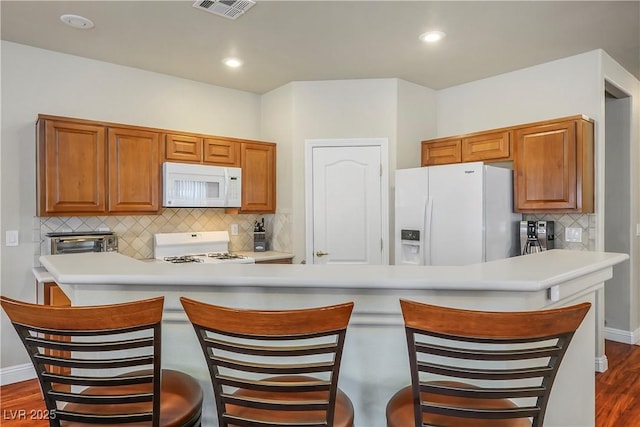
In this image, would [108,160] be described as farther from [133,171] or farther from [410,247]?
[410,247]

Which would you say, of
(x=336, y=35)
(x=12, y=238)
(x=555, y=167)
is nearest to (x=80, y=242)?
(x=12, y=238)

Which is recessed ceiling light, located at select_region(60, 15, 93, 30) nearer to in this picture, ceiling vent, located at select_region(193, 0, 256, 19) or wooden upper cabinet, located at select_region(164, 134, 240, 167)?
ceiling vent, located at select_region(193, 0, 256, 19)

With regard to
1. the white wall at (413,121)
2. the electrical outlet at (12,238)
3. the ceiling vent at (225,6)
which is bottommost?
the electrical outlet at (12,238)

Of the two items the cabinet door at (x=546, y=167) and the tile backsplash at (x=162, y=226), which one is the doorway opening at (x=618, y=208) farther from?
the tile backsplash at (x=162, y=226)

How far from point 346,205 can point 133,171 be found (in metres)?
1.99

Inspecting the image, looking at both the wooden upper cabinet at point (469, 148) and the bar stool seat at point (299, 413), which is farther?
the wooden upper cabinet at point (469, 148)

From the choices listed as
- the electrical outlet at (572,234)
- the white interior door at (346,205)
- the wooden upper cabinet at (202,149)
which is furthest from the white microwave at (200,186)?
the electrical outlet at (572,234)

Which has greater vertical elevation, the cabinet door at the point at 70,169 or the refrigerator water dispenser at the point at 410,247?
the cabinet door at the point at 70,169

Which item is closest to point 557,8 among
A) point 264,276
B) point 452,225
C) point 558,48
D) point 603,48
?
point 558,48

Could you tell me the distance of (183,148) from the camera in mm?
3793

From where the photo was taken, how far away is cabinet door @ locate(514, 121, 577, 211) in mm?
3219

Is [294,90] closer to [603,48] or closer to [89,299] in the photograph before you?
[603,48]

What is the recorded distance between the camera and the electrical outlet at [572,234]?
135 inches

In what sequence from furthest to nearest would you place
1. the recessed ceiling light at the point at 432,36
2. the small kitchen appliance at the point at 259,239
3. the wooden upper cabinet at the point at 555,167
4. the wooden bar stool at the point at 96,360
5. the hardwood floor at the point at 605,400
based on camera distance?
1. the small kitchen appliance at the point at 259,239
2. the wooden upper cabinet at the point at 555,167
3. the recessed ceiling light at the point at 432,36
4. the hardwood floor at the point at 605,400
5. the wooden bar stool at the point at 96,360
